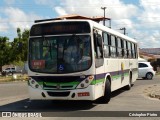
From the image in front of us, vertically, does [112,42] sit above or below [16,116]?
above

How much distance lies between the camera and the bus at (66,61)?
1338 centimetres

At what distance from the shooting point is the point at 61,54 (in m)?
13.7

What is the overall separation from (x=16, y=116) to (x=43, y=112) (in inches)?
46.2

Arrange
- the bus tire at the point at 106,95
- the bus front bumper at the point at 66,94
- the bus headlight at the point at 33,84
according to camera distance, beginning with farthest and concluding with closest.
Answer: the bus tire at the point at 106,95, the bus headlight at the point at 33,84, the bus front bumper at the point at 66,94

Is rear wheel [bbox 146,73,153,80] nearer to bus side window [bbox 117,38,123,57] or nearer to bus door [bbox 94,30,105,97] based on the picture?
bus side window [bbox 117,38,123,57]

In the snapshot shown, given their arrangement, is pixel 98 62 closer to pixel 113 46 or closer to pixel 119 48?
pixel 113 46

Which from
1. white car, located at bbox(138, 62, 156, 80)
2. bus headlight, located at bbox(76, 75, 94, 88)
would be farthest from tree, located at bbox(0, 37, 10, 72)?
bus headlight, located at bbox(76, 75, 94, 88)

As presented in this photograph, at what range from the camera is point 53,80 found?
1354 centimetres

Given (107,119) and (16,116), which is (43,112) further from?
(107,119)

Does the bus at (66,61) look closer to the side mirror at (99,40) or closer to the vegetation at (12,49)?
the side mirror at (99,40)

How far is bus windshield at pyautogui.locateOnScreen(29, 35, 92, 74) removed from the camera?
1350cm

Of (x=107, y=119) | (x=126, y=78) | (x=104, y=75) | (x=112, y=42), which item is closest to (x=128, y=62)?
(x=126, y=78)

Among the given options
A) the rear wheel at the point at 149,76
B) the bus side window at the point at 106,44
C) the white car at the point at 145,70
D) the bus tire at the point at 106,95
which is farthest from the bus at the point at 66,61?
the rear wheel at the point at 149,76

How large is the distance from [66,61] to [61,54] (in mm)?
331
